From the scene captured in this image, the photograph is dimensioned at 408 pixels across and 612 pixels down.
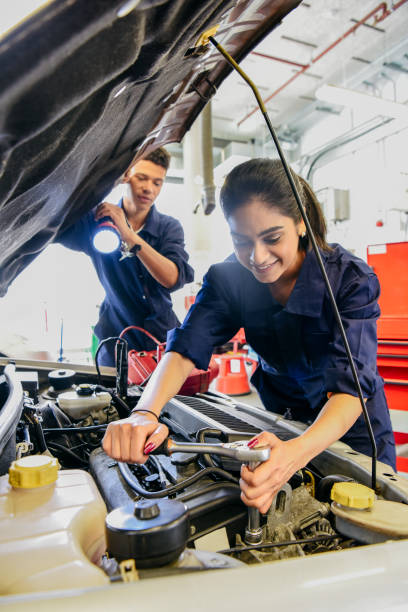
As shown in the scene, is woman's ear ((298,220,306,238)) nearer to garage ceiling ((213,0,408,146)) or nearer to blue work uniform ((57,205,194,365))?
blue work uniform ((57,205,194,365))

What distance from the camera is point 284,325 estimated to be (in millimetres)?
1139

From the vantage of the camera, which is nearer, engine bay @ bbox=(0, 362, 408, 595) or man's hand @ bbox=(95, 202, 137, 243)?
engine bay @ bbox=(0, 362, 408, 595)

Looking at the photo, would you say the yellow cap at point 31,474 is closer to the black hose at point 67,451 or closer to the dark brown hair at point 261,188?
the black hose at point 67,451

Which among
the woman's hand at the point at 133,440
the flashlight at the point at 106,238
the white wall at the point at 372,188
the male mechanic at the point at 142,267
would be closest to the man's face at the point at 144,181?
the male mechanic at the point at 142,267

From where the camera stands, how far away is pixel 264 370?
1.32 metres

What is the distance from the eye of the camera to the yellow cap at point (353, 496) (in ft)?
1.85

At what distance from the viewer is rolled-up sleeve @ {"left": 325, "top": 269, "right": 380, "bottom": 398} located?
88 cm

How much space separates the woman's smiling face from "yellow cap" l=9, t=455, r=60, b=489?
2.17 ft

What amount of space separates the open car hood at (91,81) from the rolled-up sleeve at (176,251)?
0.80m

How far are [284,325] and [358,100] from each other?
2.89 metres

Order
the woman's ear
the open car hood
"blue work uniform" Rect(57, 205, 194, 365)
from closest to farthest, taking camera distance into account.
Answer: the open car hood → the woman's ear → "blue work uniform" Rect(57, 205, 194, 365)

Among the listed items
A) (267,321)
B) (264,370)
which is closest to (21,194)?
(267,321)

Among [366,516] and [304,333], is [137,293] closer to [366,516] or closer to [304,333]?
[304,333]

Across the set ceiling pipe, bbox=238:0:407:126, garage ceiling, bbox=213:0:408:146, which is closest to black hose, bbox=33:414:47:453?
garage ceiling, bbox=213:0:408:146
